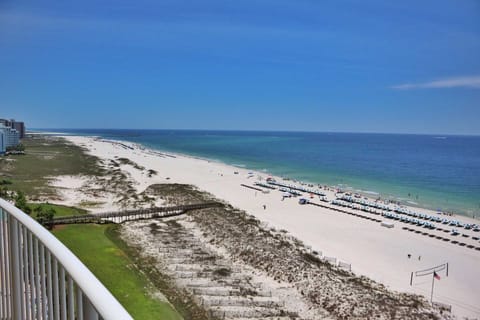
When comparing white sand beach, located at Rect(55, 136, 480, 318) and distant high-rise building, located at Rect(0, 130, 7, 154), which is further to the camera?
distant high-rise building, located at Rect(0, 130, 7, 154)

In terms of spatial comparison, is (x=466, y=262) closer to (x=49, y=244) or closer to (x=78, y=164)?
(x=49, y=244)

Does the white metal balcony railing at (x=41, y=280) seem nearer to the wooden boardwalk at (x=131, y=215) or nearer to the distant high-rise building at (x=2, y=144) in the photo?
the wooden boardwalk at (x=131, y=215)

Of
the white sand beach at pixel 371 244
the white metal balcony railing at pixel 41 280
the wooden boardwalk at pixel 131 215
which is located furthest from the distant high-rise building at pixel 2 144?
the white metal balcony railing at pixel 41 280

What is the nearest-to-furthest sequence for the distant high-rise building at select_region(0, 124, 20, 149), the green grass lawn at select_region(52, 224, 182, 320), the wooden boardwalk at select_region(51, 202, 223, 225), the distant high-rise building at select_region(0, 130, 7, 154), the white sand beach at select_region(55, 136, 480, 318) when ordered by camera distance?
the green grass lawn at select_region(52, 224, 182, 320) < the white sand beach at select_region(55, 136, 480, 318) < the wooden boardwalk at select_region(51, 202, 223, 225) < the distant high-rise building at select_region(0, 130, 7, 154) < the distant high-rise building at select_region(0, 124, 20, 149)

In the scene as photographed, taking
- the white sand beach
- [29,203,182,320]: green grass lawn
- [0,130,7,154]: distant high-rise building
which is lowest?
the white sand beach

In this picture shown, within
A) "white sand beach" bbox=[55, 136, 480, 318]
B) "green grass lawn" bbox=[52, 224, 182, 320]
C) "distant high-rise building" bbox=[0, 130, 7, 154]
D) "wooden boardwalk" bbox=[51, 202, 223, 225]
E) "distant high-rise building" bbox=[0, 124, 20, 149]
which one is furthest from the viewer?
"distant high-rise building" bbox=[0, 124, 20, 149]

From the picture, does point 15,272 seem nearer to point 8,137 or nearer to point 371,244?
point 371,244

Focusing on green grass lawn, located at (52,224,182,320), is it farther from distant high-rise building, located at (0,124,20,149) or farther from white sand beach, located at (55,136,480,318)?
distant high-rise building, located at (0,124,20,149)

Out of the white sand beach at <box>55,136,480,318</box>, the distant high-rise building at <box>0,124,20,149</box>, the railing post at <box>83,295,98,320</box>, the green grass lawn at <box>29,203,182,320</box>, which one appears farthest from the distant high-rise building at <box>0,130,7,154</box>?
the railing post at <box>83,295,98,320</box>

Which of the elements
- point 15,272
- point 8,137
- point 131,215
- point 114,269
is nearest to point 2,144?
point 8,137
